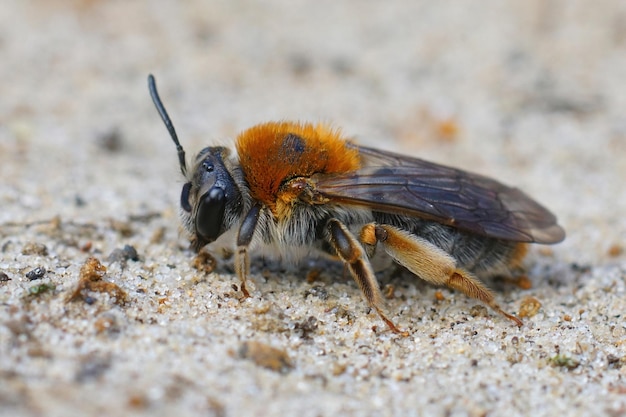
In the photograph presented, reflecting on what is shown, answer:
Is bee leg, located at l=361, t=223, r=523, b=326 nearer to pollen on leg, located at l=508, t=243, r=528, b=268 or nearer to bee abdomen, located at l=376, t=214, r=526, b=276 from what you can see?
bee abdomen, located at l=376, t=214, r=526, b=276

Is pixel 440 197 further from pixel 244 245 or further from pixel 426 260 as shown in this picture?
pixel 244 245

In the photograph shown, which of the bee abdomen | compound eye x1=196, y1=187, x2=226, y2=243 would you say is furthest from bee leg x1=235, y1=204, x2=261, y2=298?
the bee abdomen

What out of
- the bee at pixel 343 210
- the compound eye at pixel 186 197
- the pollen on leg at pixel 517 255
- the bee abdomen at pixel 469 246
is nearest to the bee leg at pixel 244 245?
the bee at pixel 343 210

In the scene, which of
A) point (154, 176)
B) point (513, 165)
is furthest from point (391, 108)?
point (154, 176)

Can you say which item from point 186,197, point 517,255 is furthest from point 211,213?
point 517,255

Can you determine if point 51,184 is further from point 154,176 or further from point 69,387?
point 69,387

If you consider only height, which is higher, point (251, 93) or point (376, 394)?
point (251, 93)

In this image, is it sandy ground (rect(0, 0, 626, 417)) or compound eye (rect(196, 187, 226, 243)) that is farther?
compound eye (rect(196, 187, 226, 243))
